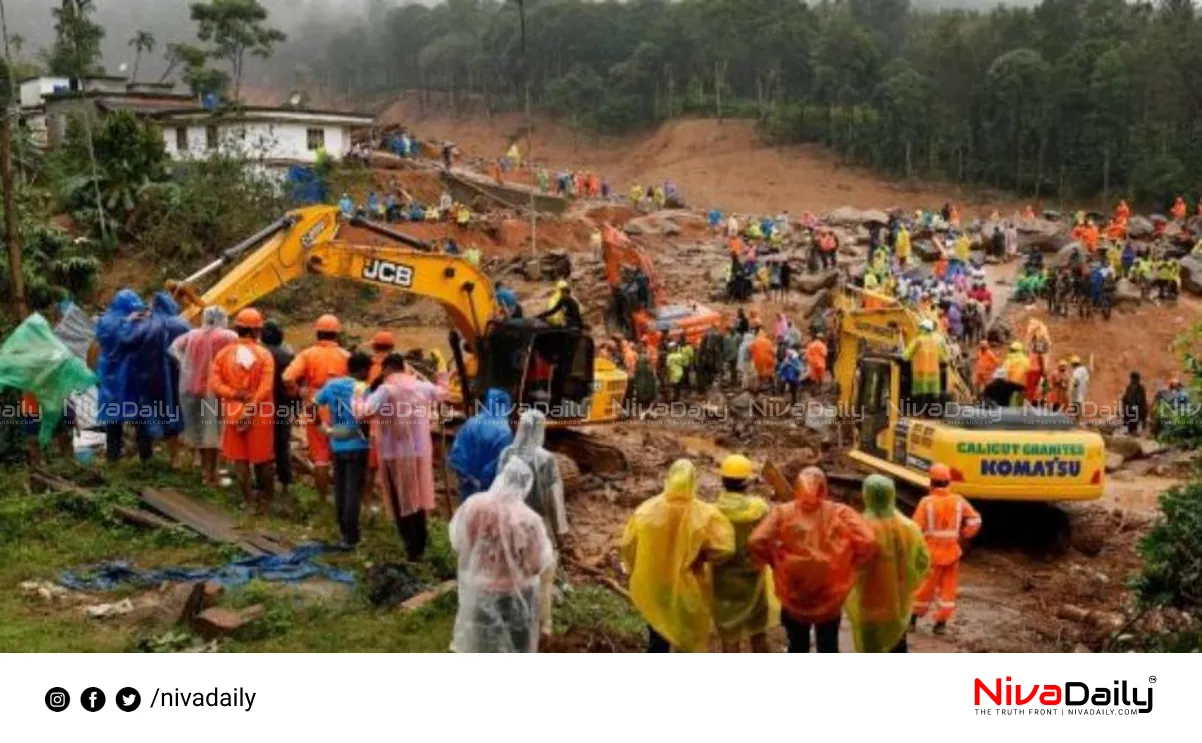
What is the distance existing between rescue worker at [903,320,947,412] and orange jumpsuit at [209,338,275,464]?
21.0 feet

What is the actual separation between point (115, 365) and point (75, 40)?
126ft

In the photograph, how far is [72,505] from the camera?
10297 millimetres

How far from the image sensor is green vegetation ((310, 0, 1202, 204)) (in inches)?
2092

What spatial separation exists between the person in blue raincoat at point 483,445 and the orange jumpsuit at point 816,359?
13.2 m

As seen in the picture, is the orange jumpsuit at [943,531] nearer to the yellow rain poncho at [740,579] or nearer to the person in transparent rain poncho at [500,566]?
the yellow rain poncho at [740,579]

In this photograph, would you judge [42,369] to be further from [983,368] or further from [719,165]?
[719,165]

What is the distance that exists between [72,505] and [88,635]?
113 inches

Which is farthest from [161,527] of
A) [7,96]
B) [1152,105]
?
[1152,105]

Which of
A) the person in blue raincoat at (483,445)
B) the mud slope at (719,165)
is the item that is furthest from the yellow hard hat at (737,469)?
the mud slope at (719,165)

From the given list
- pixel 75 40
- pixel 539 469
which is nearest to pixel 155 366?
pixel 539 469

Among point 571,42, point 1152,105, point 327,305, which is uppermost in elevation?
point 571,42

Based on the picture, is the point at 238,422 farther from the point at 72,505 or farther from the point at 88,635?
the point at 88,635
